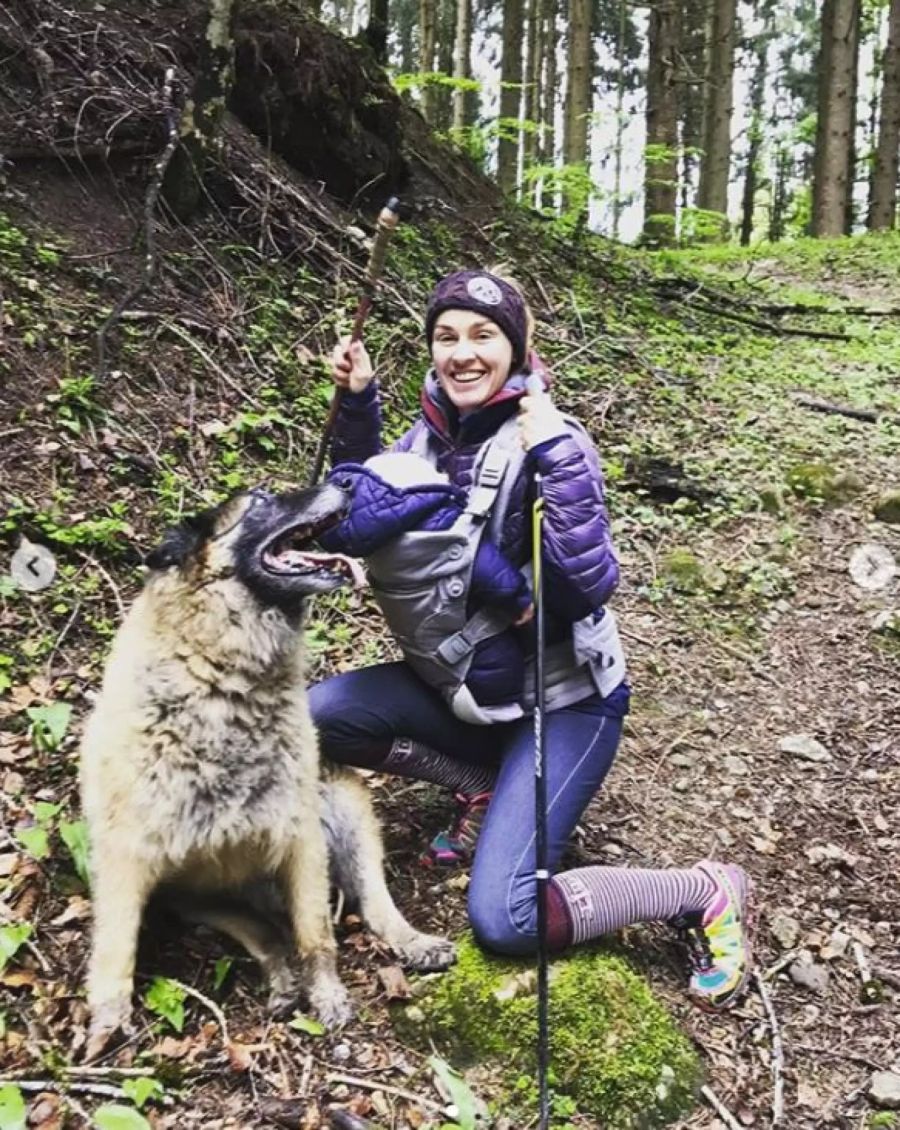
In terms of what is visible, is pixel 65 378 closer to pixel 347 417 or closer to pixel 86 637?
pixel 86 637

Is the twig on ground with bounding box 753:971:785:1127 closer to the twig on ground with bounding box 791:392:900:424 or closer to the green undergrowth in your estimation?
the green undergrowth

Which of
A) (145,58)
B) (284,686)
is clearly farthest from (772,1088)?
(145,58)

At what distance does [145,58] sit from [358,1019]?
690 cm

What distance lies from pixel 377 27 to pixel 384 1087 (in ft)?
29.8

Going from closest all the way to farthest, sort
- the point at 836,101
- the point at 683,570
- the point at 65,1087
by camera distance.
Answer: the point at 65,1087, the point at 683,570, the point at 836,101

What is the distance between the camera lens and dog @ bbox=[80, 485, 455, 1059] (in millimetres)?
3016

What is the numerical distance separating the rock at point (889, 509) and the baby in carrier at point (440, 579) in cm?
416

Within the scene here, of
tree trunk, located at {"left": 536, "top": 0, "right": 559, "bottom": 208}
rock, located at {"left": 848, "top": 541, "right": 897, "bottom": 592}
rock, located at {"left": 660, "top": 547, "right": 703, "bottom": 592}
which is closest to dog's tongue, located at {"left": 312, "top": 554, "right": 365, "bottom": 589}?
rock, located at {"left": 660, "top": 547, "right": 703, "bottom": 592}

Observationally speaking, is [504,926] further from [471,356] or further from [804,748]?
[804,748]

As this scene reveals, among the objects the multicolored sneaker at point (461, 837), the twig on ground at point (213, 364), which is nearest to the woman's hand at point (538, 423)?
the multicolored sneaker at point (461, 837)

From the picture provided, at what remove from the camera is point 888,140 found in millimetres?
18453

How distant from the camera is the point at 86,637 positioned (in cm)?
447

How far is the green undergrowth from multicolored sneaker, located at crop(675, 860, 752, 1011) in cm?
25

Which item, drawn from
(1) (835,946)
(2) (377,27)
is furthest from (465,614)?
(2) (377,27)
